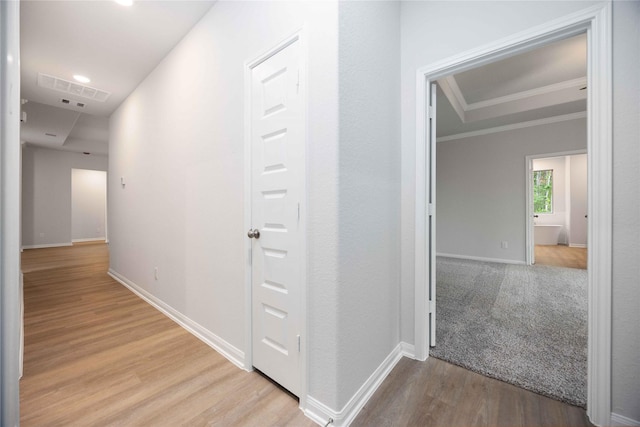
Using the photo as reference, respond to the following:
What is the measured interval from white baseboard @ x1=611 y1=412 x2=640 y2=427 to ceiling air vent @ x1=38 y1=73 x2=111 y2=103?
557 cm

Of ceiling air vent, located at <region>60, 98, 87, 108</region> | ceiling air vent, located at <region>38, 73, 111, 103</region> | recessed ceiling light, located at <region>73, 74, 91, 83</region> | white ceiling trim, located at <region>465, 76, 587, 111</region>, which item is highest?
white ceiling trim, located at <region>465, 76, 587, 111</region>

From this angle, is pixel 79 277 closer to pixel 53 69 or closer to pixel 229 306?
pixel 53 69

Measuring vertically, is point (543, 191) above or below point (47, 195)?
above

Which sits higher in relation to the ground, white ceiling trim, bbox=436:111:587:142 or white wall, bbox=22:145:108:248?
white ceiling trim, bbox=436:111:587:142

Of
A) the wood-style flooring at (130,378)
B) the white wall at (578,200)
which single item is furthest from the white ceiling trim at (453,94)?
the white wall at (578,200)

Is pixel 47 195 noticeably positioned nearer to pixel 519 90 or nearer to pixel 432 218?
pixel 432 218

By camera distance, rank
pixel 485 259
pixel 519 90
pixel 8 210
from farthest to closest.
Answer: pixel 485 259
pixel 519 90
pixel 8 210

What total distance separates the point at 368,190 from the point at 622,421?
1622 millimetres

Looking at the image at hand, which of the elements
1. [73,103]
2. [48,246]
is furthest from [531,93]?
[48,246]

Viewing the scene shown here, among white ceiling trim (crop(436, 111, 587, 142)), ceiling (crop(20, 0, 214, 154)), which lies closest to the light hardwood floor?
ceiling (crop(20, 0, 214, 154))

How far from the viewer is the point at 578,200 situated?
6984mm

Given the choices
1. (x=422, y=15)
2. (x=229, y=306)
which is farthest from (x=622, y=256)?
(x=229, y=306)

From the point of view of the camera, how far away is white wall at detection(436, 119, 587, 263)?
4.68 meters

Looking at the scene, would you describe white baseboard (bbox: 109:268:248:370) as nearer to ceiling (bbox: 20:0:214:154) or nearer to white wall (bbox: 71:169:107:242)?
ceiling (bbox: 20:0:214:154)
